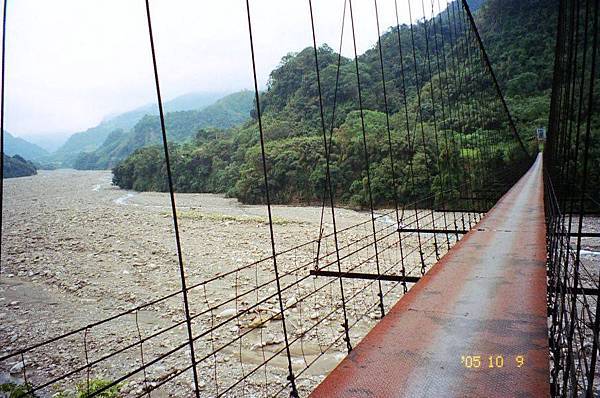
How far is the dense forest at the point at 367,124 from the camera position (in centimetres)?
1675

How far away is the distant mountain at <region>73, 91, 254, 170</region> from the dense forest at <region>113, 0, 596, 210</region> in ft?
76.4

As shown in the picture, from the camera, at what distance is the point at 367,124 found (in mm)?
19984

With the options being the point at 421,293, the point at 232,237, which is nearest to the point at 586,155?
the point at 421,293

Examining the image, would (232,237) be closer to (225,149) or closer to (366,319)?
(366,319)

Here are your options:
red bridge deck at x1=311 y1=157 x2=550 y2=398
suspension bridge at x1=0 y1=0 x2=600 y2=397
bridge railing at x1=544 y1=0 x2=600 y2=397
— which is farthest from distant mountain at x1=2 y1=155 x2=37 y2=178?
red bridge deck at x1=311 y1=157 x2=550 y2=398

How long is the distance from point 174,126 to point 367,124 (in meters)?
43.9

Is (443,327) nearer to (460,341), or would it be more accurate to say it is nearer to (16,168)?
(460,341)

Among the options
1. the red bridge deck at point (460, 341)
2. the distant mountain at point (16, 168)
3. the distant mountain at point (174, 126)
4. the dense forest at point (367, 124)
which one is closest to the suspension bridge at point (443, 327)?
the red bridge deck at point (460, 341)

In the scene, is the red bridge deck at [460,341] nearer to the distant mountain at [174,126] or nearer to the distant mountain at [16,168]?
the distant mountain at [16,168]

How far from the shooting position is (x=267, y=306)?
21.1ft
